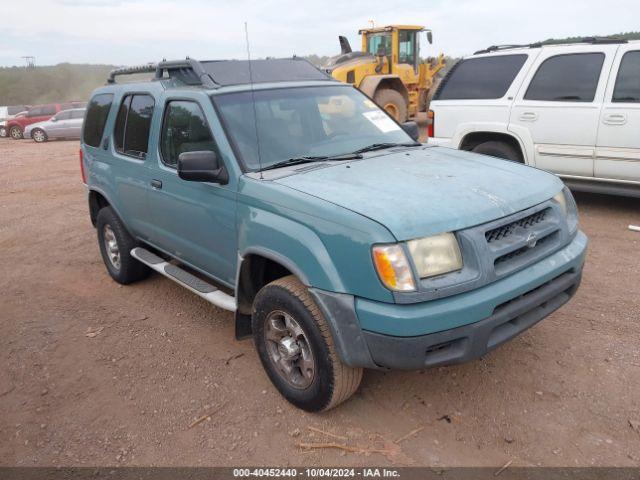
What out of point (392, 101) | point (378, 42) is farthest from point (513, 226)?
point (378, 42)

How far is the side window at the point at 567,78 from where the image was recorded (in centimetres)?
602

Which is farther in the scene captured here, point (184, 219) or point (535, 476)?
point (184, 219)

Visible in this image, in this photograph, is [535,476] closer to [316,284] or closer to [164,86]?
[316,284]

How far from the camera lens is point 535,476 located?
2.49 m

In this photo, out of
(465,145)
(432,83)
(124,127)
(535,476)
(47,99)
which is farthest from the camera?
(47,99)

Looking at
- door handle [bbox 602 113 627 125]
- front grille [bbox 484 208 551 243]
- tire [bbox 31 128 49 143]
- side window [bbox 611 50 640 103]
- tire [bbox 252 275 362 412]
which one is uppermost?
side window [bbox 611 50 640 103]

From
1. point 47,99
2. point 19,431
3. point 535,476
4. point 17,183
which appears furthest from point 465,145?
point 47,99

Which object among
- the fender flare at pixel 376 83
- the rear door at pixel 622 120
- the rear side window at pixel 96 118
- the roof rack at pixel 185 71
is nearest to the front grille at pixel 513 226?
the roof rack at pixel 185 71

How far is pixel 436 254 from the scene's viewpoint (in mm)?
2480

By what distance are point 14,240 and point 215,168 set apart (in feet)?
16.4

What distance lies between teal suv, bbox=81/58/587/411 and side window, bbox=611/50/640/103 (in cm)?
298

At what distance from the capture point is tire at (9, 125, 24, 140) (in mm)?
24237

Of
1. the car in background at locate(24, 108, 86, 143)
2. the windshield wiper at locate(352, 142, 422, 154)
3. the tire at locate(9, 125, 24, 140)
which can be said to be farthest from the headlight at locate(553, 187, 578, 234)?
the tire at locate(9, 125, 24, 140)

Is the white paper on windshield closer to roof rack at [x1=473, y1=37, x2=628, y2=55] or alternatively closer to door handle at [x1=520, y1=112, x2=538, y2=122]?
door handle at [x1=520, y1=112, x2=538, y2=122]
